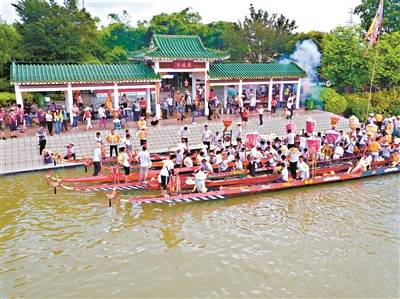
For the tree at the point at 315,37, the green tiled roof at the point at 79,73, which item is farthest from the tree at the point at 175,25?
the green tiled roof at the point at 79,73

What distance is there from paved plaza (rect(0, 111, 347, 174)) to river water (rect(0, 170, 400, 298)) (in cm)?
306

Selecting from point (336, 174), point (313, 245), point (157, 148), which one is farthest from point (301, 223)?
point (157, 148)

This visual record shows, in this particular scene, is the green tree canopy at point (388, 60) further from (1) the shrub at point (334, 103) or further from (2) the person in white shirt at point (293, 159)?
(2) the person in white shirt at point (293, 159)

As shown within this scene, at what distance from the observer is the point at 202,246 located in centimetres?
Answer: 1016

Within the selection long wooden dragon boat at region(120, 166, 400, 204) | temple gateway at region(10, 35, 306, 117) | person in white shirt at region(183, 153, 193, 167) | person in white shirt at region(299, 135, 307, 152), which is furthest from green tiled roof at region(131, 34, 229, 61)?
long wooden dragon boat at region(120, 166, 400, 204)

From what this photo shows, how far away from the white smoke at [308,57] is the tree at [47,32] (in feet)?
55.3

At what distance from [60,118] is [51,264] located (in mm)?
11139

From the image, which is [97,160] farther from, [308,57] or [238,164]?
[308,57]

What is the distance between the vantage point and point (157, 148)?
19141 millimetres

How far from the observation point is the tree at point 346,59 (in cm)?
2658

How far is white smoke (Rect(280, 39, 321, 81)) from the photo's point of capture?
101 feet

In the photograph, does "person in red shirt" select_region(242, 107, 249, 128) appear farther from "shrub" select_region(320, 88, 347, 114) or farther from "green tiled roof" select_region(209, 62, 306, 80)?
"shrub" select_region(320, 88, 347, 114)

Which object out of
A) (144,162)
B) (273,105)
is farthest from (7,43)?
(144,162)

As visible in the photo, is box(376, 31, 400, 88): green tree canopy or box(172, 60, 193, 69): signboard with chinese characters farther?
box(376, 31, 400, 88): green tree canopy
